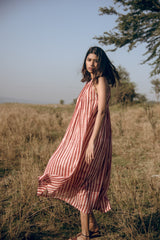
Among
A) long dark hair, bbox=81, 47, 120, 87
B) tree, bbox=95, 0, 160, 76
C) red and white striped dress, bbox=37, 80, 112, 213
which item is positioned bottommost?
red and white striped dress, bbox=37, 80, 112, 213

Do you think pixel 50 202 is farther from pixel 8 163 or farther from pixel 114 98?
pixel 114 98

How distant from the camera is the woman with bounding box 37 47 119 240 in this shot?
5.81 feet

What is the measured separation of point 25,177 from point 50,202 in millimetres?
587

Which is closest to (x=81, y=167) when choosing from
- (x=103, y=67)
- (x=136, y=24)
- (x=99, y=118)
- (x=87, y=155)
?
(x=87, y=155)

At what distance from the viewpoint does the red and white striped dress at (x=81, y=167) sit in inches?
70.5

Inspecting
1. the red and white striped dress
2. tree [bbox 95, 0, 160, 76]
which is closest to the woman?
the red and white striped dress

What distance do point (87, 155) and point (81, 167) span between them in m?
0.13

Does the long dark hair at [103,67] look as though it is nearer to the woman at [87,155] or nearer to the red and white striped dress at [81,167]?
the woman at [87,155]

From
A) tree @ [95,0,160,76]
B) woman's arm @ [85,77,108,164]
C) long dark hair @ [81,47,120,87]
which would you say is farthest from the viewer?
tree @ [95,0,160,76]

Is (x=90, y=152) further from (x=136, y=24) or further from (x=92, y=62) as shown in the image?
(x=136, y=24)

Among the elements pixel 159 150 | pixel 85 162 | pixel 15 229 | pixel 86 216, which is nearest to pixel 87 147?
pixel 85 162

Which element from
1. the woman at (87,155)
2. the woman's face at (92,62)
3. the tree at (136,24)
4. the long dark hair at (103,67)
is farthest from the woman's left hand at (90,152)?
the tree at (136,24)

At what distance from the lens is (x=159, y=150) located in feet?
15.8

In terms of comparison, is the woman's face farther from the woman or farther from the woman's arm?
the woman's arm
